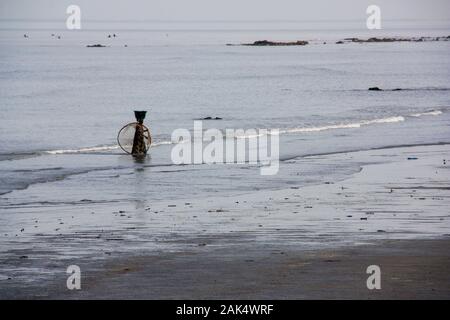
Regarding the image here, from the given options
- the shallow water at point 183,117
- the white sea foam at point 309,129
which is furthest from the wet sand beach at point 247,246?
the white sea foam at point 309,129

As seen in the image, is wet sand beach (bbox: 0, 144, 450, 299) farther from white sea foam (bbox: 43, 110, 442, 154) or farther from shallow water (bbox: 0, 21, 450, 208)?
white sea foam (bbox: 43, 110, 442, 154)

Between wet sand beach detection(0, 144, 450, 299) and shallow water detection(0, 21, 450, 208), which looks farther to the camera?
shallow water detection(0, 21, 450, 208)

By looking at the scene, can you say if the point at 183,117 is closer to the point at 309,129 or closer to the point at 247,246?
the point at 309,129

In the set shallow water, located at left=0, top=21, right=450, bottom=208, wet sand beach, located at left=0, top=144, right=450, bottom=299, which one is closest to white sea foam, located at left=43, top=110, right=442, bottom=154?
shallow water, located at left=0, top=21, right=450, bottom=208

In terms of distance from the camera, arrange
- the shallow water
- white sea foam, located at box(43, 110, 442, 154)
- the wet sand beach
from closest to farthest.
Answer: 1. the wet sand beach
2. the shallow water
3. white sea foam, located at box(43, 110, 442, 154)

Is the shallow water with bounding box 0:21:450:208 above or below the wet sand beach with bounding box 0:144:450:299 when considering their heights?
above

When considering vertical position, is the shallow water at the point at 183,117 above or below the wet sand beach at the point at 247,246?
above

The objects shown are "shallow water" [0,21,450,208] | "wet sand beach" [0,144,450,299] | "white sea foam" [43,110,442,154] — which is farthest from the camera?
"white sea foam" [43,110,442,154]

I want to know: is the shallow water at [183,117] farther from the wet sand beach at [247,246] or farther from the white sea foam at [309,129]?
the wet sand beach at [247,246]

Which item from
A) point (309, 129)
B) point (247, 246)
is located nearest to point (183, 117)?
point (309, 129)
